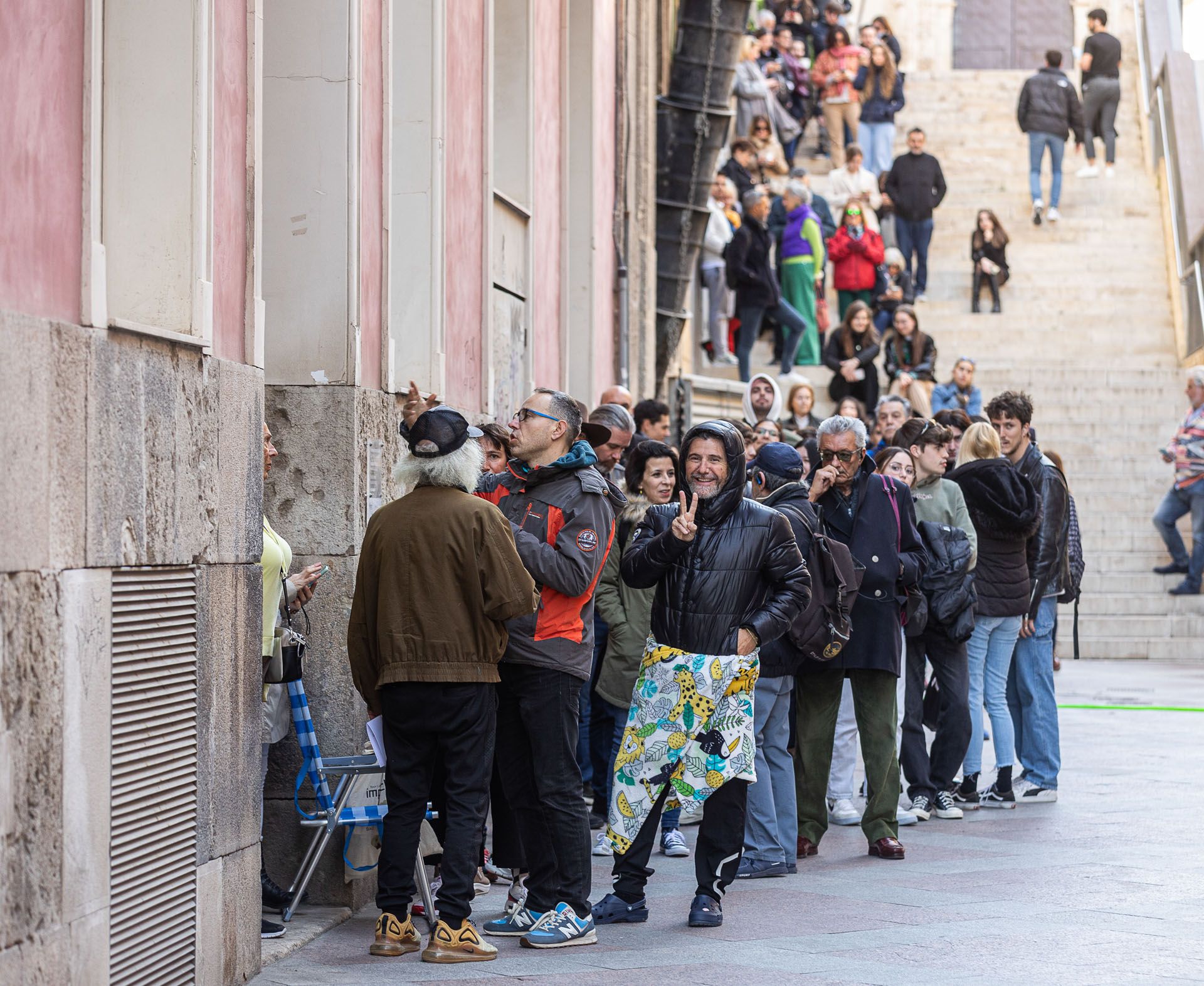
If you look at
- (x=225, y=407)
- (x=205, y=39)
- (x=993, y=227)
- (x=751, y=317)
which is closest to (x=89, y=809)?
(x=225, y=407)

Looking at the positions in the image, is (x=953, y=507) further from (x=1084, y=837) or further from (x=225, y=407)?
(x=225, y=407)

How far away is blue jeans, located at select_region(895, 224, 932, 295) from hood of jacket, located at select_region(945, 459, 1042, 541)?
12863mm

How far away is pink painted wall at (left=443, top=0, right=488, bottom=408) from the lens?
9.30m

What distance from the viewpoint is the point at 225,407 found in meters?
6.10

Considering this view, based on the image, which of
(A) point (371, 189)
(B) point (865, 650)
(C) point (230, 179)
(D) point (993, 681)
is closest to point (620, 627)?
(B) point (865, 650)

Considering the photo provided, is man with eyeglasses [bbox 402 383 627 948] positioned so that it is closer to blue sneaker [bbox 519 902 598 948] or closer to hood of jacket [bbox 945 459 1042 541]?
blue sneaker [bbox 519 902 598 948]

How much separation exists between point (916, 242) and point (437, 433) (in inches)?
672

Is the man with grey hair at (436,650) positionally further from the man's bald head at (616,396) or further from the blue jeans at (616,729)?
the man's bald head at (616,396)

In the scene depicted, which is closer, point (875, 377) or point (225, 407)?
point (225, 407)

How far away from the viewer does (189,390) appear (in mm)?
5797

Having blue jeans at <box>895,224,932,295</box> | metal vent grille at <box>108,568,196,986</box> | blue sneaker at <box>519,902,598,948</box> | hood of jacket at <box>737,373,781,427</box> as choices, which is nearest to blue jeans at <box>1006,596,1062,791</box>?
hood of jacket at <box>737,373,781,427</box>

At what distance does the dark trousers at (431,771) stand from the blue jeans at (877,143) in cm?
2002

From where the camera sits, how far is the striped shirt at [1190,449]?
1694 cm

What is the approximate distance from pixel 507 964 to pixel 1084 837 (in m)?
3.63
